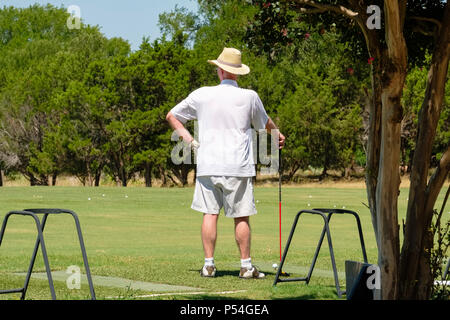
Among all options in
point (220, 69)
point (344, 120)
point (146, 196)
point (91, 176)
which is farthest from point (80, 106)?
point (220, 69)

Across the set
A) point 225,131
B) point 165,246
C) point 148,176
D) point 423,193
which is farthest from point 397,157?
point 148,176

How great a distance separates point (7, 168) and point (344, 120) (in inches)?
1014

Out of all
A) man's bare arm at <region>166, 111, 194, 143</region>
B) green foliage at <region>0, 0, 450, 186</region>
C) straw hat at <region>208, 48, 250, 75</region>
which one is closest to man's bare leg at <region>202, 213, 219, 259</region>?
man's bare arm at <region>166, 111, 194, 143</region>

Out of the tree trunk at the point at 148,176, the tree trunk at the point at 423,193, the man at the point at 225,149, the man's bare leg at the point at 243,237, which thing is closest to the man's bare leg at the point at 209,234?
the man at the point at 225,149

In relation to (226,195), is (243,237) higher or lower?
lower

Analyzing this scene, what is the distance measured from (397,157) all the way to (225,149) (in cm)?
301

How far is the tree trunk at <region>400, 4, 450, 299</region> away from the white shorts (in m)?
2.79

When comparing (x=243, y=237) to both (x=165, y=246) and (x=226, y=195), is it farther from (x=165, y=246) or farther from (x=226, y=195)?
(x=165, y=246)

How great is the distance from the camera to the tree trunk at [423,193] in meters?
7.21

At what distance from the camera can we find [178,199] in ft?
110

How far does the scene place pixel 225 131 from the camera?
9.64 meters

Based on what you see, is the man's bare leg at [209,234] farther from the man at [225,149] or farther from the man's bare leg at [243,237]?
the man's bare leg at [243,237]

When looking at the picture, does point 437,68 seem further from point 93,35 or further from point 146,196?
point 93,35

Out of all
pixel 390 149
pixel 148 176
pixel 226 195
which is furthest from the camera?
pixel 148 176
